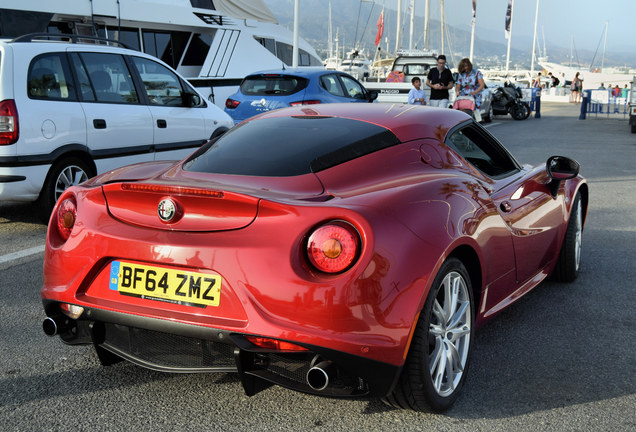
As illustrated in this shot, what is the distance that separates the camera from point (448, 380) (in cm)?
325

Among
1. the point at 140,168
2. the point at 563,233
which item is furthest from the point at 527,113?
the point at 140,168

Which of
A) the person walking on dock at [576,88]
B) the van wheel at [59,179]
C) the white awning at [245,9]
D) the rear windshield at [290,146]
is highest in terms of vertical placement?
the white awning at [245,9]

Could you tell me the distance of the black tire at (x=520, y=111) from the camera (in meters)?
27.1

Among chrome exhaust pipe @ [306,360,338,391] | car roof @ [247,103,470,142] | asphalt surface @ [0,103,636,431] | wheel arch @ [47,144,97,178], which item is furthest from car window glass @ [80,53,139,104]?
chrome exhaust pipe @ [306,360,338,391]

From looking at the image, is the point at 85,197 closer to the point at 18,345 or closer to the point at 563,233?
the point at 18,345

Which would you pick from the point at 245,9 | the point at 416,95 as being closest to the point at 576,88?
the point at 245,9

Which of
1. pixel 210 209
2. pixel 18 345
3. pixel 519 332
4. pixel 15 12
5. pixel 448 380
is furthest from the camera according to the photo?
pixel 15 12

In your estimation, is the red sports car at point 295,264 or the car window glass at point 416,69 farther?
the car window glass at point 416,69

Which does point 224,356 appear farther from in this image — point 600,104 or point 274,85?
point 600,104

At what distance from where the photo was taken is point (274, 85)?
12.6 meters

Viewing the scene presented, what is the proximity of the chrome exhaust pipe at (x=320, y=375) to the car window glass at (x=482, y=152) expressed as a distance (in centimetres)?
167

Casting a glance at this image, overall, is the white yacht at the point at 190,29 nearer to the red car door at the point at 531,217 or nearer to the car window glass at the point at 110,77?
the car window glass at the point at 110,77

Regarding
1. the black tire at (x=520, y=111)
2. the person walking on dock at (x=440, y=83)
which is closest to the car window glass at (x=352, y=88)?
the person walking on dock at (x=440, y=83)

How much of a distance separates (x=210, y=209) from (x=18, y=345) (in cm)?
168
